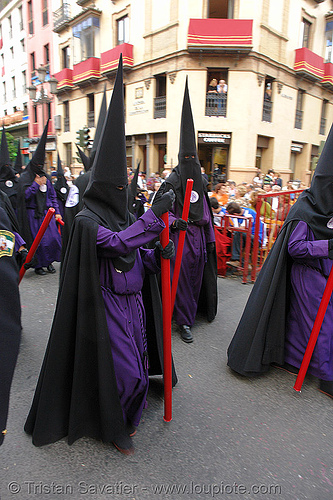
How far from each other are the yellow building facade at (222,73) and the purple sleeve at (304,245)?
50.4 ft

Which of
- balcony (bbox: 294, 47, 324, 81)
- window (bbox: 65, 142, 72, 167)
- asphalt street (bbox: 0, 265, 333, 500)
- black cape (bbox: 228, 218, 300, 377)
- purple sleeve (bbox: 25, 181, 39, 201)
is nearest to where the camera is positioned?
asphalt street (bbox: 0, 265, 333, 500)

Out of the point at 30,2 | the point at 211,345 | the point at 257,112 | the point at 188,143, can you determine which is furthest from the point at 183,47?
the point at 30,2

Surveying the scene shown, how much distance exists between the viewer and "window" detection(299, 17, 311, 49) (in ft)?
67.8

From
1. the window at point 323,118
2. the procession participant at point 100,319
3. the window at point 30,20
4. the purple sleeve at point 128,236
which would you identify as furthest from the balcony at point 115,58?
A: the purple sleeve at point 128,236

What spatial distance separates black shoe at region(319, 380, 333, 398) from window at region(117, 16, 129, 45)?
22999mm

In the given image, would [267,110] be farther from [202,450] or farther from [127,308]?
[202,450]

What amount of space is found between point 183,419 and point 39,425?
1119 millimetres

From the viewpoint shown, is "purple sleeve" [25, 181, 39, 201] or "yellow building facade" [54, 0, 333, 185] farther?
"yellow building facade" [54, 0, 333, 185]

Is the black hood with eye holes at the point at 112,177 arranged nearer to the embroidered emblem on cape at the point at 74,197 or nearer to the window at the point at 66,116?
the embroidered emblem on cape at the point at 74,197

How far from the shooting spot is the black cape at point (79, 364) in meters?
2.38

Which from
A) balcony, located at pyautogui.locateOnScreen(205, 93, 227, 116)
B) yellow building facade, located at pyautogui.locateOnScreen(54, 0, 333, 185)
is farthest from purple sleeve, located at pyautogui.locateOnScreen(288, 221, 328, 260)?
balcony, located at pyautogui.locateOnScreen(205, 93, 227, 116)

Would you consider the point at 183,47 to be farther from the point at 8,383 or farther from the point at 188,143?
the point at 8,383

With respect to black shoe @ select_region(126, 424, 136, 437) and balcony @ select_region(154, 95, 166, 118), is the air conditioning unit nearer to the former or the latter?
balcony @ select_region(154, 95, 166, 118)

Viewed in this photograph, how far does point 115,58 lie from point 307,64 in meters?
11.1
